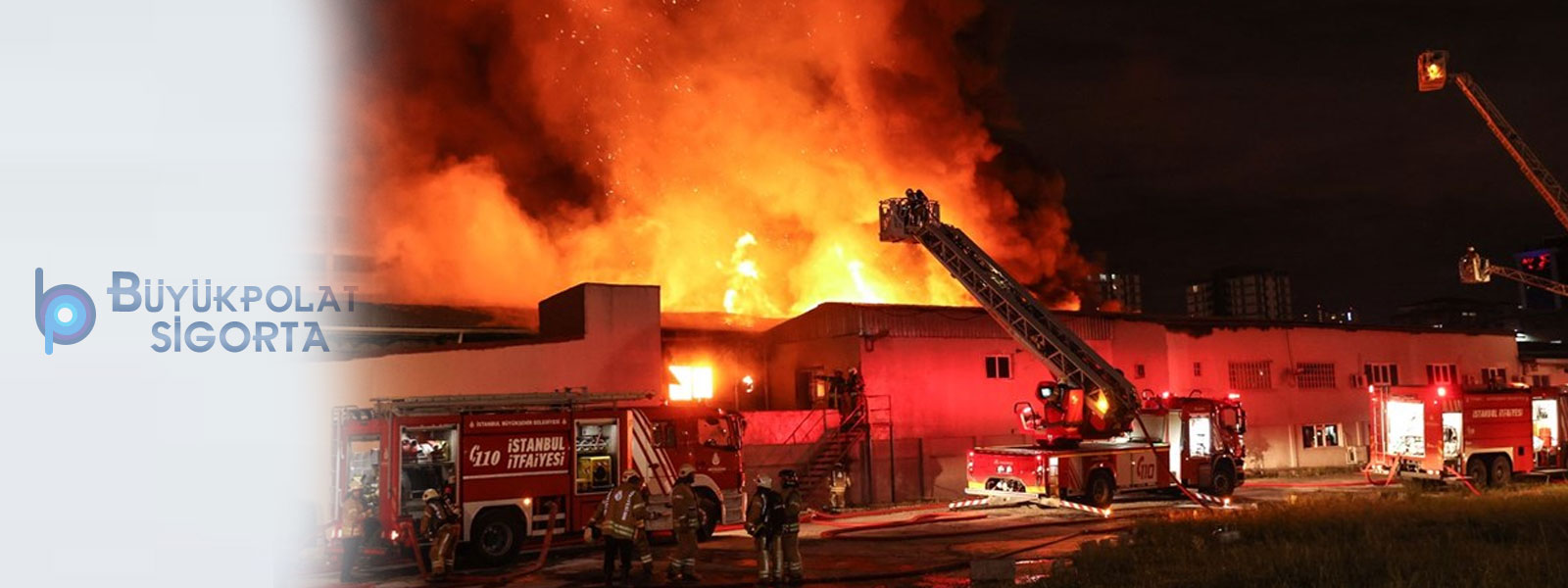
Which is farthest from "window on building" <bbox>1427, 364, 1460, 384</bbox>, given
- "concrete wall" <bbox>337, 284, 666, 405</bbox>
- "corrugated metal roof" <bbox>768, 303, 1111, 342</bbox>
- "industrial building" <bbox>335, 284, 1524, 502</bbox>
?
"concrete wall" <bbox>337, 284, 666, 405</bbox>

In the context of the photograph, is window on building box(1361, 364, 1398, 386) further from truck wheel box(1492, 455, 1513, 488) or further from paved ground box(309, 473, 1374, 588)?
paved ground box(309, 473, 1374, 588)

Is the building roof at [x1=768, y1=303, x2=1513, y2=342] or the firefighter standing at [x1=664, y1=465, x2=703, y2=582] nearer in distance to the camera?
the firefighter standing at [x1=664, y1=465, x2=703, y2=582]

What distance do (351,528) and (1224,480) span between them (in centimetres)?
1664

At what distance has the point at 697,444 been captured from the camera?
19.1 m

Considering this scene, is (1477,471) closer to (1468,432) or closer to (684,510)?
(1468,432)

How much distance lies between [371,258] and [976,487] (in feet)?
86.7

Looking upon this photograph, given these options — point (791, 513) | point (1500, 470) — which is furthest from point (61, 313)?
point (1500, 470)

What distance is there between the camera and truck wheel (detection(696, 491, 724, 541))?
1872 cm

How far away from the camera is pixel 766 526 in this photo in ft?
45.4

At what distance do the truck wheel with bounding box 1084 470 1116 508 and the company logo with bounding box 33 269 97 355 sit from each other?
15.6 meters

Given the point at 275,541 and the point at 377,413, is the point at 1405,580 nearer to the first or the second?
the point at 377,413

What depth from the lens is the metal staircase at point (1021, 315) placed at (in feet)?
74.0

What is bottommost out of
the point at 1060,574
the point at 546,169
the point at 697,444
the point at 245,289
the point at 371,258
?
the point at 1060,574

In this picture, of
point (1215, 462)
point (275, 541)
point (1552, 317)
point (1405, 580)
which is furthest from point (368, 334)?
point (1552, 317)
